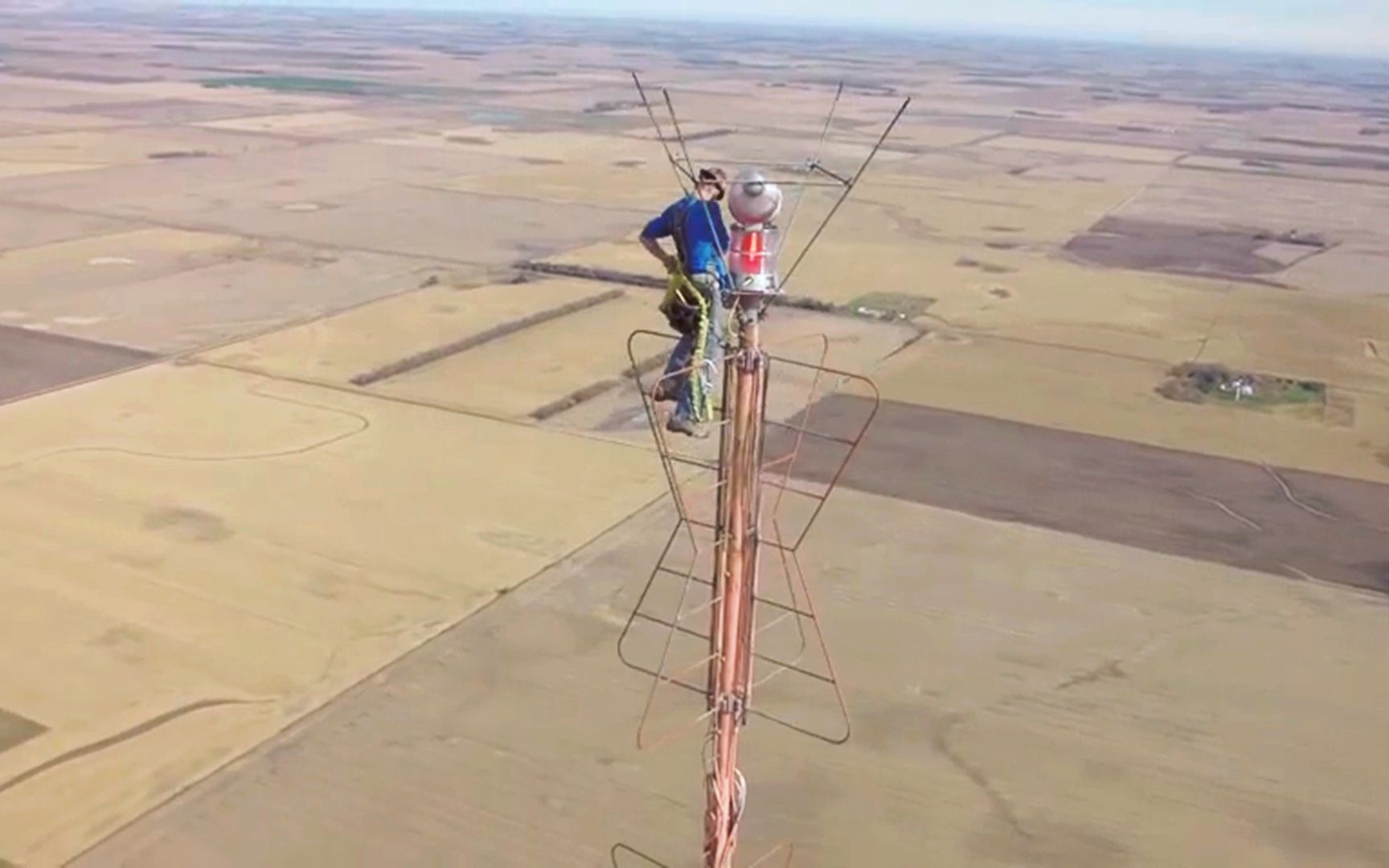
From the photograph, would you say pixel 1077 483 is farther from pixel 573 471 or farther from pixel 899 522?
pixel 573 471

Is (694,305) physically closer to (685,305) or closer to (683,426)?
(685,305)

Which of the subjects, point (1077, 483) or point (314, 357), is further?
point (314, 357)

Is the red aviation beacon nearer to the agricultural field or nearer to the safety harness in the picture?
the agricultural field

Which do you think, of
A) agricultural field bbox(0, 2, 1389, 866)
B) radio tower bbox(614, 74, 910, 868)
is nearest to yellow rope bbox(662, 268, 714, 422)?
radio tower bbox(614, 74, 910, 868)

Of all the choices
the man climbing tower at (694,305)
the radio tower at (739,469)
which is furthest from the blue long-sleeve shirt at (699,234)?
the radio tower at (739,469)

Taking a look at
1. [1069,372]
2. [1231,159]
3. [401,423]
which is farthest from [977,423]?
[1231,159]

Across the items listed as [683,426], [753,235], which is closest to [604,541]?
[683,426]
